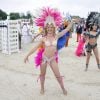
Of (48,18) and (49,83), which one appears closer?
(48,18)

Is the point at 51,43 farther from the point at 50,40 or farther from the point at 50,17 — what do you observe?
the point at 50,17

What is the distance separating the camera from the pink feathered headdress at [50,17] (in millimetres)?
7328

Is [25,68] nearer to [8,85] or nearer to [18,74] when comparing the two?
[18,74]

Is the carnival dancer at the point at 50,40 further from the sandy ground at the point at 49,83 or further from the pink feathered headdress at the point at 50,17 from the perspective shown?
the sandy ground at the point at 49,83

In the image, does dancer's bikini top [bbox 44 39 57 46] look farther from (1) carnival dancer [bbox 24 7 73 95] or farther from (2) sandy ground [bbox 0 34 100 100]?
(2) sandy ground [bbox 0 34 100 100]

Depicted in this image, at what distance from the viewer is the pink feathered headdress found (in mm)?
7328

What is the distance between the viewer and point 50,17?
7.33 meters

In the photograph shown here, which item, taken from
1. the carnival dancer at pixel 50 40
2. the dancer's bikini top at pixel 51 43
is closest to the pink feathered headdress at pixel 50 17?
the carnival dancer at pixel 50 40

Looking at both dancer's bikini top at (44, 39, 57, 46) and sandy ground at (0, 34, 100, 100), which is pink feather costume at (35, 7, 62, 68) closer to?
dancer's bikini top at (44, 39, 57, 46)

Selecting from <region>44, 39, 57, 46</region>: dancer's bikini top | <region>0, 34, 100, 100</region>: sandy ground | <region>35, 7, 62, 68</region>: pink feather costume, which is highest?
<region>35, 7, 62, 68</region>: pink feather costume

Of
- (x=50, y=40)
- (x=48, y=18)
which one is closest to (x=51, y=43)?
(x=50, y=40)

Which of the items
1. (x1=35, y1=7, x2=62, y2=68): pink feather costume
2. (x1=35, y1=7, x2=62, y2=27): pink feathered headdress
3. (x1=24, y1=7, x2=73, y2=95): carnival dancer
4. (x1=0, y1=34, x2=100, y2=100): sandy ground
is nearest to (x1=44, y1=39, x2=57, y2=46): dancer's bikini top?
(x1=24, y1=7, x2=73, y2=95): carnival dancer

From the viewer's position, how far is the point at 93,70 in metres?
10.7

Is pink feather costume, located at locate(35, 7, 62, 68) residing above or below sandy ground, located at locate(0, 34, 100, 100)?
above
